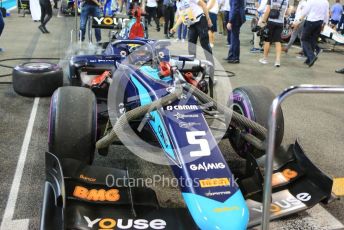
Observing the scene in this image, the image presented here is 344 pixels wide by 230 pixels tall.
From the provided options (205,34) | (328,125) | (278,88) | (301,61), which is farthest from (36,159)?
(301,61)

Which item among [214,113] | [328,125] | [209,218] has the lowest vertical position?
[328,125]

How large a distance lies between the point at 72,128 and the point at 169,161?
0.67 m

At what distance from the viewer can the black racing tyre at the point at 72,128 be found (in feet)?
7.99

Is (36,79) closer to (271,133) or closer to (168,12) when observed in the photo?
(271,133)

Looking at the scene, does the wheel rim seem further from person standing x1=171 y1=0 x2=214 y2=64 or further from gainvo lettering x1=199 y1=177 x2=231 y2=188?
gainvo lettering x1=199 y1=177 x2=231 y2=188

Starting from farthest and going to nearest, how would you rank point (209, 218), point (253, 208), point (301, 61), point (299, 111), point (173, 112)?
point (301, 61), point (299, 111), point (173, 112), point (253, 208), point (209, 218)

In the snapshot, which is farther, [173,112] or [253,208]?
[173,112]

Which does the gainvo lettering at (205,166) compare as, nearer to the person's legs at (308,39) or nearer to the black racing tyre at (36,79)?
the black racing tyre at (36,79)

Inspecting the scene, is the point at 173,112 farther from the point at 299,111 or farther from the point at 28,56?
the point at 28,56

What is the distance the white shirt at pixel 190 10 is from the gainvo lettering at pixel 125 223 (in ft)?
13.9

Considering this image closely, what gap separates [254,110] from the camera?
2854 mm

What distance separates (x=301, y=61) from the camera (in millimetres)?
8109

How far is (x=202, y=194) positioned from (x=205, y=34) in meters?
4.14

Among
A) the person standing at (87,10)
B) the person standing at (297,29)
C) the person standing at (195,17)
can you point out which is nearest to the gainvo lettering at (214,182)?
the person standing at (195,17)
